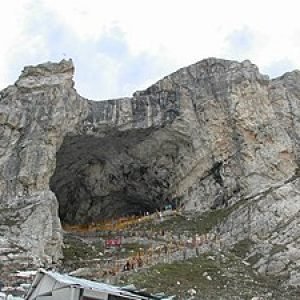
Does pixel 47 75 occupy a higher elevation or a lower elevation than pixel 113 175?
higher

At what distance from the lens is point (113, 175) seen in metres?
60.4

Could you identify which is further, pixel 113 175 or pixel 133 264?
pixel 113 175

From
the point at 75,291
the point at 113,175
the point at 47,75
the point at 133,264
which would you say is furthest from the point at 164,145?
the point at 75,291

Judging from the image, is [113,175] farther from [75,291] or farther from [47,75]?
[75,291]

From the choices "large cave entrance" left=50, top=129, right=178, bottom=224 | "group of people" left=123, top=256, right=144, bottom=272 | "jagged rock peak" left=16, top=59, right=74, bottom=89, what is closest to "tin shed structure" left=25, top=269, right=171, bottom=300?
"group of people" left=123, top=256, right=144, bottom=272

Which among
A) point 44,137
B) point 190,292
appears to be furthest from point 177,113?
point 190,292

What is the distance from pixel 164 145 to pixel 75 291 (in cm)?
4056

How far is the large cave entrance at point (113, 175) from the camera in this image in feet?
186

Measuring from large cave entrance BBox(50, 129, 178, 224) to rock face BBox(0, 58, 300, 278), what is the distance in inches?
3.9

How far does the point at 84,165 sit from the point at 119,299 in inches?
1618

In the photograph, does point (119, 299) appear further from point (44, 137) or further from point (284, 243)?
point (44, 137)

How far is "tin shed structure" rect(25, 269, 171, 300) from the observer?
18.0 metres

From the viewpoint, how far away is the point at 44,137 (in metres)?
50.1

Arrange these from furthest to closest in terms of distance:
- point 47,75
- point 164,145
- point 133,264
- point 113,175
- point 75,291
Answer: point 113,175
point 164,145
point 47,75
point 133,264
point 75,291
